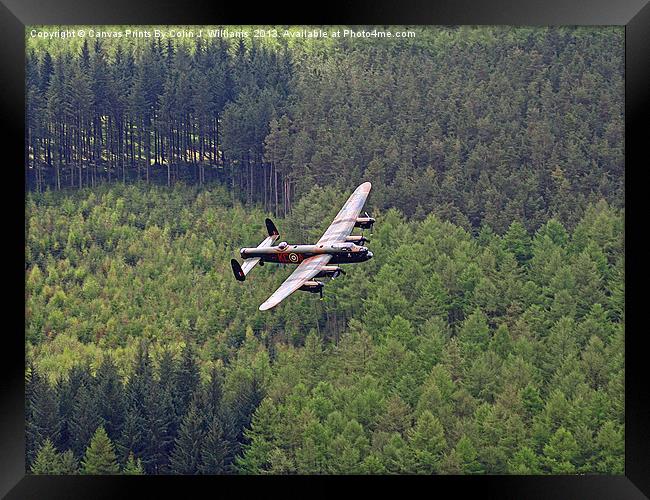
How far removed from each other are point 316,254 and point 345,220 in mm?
1292

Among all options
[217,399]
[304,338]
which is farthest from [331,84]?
[217,399]

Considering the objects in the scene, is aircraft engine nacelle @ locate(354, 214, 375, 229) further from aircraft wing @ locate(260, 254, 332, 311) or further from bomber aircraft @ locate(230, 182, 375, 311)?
aircraft wing @ locate(260, 254, 332, 311)

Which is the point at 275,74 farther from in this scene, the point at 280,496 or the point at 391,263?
the point at 280,496

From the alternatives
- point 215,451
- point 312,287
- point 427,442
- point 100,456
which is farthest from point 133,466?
point 312,287

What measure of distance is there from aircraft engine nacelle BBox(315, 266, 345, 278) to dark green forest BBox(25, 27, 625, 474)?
1728 millimetres

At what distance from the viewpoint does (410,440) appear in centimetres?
3170

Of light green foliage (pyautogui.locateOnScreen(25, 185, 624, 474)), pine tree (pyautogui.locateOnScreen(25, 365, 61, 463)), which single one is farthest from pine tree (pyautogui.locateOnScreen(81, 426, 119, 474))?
pine tree (pyautogui.locateOnScreen(25, 365, 61, 463))

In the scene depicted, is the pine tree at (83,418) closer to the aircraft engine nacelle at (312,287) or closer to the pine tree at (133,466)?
the pine tree at (133,466)

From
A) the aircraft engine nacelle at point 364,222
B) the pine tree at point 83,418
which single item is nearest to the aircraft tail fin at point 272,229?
the aircraft engine nacelle at point 364,222

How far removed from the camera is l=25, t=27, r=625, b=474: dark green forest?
28.7 metres

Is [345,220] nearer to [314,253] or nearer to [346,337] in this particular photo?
[314,253]

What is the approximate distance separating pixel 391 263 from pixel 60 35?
969cm
